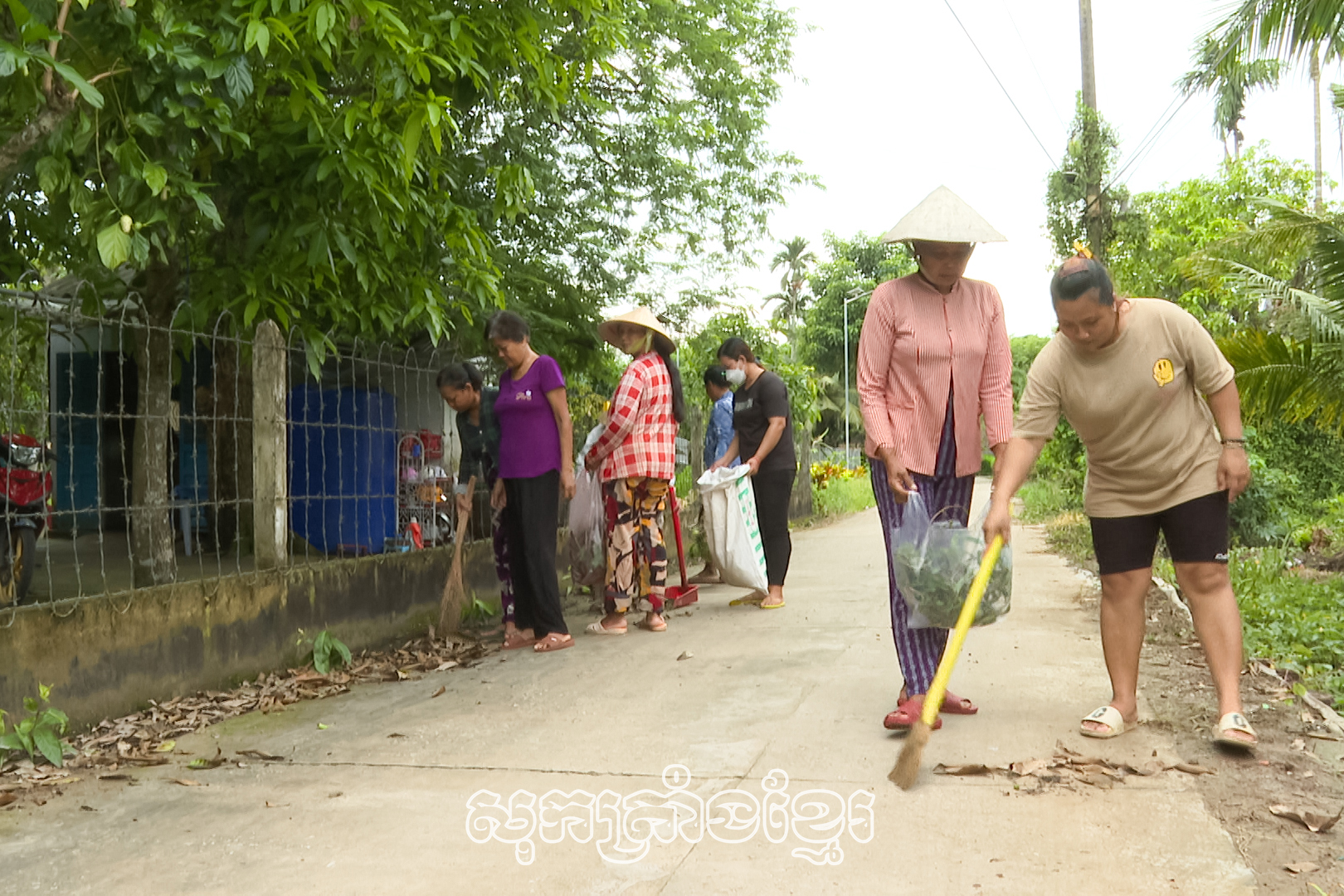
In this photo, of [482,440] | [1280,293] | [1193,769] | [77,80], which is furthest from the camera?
[1280,293]

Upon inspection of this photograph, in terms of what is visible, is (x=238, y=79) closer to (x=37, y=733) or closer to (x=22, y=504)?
(x=37, y=733)

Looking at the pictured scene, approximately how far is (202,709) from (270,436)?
1.70m

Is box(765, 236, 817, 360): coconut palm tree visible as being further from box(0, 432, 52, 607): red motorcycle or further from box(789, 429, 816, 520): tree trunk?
box(0, 432, 52, 607): red motorcycle

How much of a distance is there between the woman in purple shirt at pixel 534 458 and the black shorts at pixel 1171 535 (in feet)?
10.1

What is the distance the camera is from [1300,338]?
975cm

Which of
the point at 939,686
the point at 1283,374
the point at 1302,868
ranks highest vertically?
the point at 1283,374

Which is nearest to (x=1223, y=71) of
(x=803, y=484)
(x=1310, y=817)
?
(x=1310, y=817)

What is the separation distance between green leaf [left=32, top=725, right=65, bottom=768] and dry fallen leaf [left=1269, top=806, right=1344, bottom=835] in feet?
13.7

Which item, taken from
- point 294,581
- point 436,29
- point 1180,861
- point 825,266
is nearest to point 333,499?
point 294,581

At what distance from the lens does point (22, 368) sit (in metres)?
6.61

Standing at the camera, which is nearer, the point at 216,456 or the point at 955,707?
the point at 955,707

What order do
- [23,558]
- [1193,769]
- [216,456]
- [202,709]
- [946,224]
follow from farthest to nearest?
[216,456] → [23,558] → [202,709] → [946,224] → [1193,769]

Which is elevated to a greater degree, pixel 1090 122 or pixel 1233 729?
pixel 1090 122

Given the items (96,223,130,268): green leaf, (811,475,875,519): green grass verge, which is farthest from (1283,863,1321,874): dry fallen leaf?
(811,475,875,519): green grass verge
